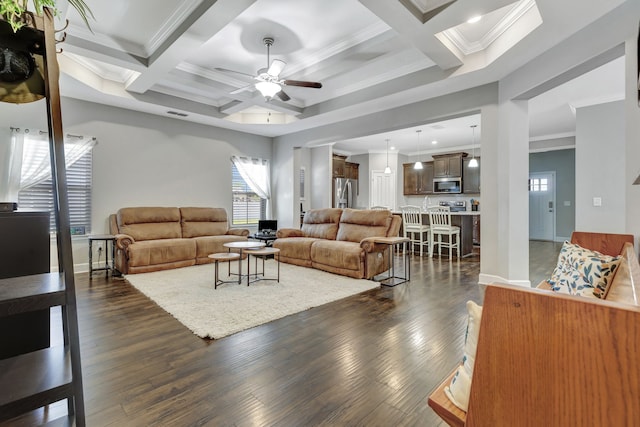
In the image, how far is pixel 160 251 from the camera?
15.6 ft

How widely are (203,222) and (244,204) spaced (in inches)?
51.8

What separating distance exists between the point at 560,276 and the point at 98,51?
4799 mm

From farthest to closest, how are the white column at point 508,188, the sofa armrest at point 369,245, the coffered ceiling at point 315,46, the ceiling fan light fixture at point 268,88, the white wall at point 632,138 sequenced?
the sofa armrest at point 369,245, the white column at point 508,188, the ceiling fan light fixture at point 268,88, the coffered ceiling at point 315,46, the white wall at point 632,138

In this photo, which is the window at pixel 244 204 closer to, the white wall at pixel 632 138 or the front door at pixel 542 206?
the white wall at pixel 632 138

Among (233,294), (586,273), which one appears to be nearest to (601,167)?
(586,273)

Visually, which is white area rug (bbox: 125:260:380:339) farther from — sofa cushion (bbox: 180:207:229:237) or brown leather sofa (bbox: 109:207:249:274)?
sofa cushion (bbox: 180:207:229:237)

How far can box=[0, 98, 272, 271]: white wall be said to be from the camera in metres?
4.79

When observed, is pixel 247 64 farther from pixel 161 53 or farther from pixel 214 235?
pixel 214 235

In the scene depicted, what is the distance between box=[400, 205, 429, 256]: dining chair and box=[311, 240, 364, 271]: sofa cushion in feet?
7.46

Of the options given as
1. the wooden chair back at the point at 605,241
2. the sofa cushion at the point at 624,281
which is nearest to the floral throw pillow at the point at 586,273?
the sofa cushion at the point at 624,281

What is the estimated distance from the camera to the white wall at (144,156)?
4.79 m

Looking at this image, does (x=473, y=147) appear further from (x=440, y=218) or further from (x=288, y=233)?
(x=288, y=233)

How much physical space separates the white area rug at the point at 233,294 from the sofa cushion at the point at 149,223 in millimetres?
825

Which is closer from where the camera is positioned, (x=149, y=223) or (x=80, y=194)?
(x=80, y=194)
